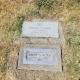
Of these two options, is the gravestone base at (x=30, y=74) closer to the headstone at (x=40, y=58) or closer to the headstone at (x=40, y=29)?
the headstone at (x=40, y=58)

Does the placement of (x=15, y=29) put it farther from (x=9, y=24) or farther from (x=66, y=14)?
(x=66, y=14)

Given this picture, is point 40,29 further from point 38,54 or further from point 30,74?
point 30,74

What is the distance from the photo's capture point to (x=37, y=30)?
3.77 meters

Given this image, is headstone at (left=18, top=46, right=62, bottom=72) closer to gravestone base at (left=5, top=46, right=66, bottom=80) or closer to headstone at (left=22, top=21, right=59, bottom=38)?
gravestone base at (left=5, top=46, right=66, bottom=80)

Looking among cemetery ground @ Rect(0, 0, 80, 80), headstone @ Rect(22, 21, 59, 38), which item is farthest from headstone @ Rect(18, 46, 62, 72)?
headstone @ Rect(22, 21, 59, 38)

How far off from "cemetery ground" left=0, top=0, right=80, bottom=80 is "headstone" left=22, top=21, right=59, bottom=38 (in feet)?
0.41

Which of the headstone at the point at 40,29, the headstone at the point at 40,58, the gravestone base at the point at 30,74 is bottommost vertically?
the gravestone base at the point at 30,74

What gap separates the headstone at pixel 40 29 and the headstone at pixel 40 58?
309 millimetres

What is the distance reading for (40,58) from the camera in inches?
131

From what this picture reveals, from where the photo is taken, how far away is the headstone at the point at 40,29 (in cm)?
372

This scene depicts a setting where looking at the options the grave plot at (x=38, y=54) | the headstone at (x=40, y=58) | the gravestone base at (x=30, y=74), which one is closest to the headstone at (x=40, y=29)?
the grave plot at (x=38, y=54)

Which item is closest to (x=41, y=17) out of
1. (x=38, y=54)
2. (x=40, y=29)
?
(x=40, y=29)

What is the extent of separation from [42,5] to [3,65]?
1598mm

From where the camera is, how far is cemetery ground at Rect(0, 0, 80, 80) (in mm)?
3262
